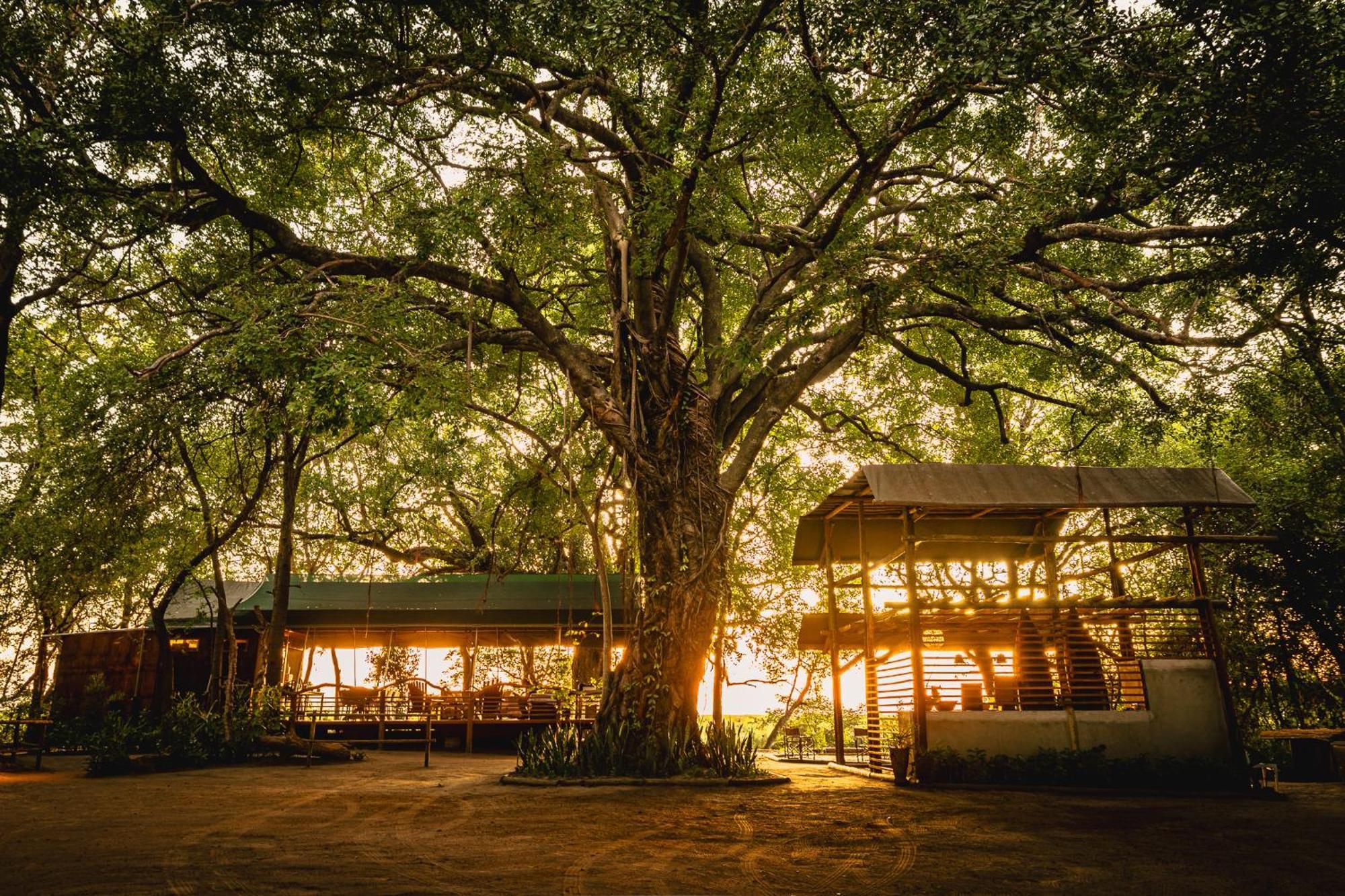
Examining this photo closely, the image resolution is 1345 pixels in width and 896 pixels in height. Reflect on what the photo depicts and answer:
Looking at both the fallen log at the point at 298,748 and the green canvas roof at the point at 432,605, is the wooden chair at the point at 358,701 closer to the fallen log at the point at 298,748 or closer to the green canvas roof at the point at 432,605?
the green canvas roof at the point at 432,605

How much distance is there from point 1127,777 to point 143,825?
860cm

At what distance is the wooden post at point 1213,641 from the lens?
809 centimetres

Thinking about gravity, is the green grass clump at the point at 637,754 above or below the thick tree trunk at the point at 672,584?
below

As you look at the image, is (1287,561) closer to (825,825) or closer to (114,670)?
(825,825)

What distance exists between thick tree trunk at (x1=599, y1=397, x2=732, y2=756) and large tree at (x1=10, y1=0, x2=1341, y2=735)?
0.04 m

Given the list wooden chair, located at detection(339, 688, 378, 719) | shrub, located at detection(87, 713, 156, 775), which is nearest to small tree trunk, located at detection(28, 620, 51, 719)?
wooden chair, located at detection(339, 688, 378, 719)

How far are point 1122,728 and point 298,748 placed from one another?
425 inches

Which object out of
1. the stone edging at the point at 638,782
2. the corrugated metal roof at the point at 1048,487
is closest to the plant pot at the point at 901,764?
the stone edging at the point at 638,782

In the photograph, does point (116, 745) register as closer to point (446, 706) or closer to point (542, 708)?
point (446, 706)

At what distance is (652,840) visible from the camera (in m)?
4.92

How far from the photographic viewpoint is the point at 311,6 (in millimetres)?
6992

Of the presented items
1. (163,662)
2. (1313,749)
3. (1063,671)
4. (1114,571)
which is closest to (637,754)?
(1063,671)

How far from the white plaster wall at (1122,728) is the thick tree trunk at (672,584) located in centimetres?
262

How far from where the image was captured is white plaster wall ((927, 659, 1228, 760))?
8141 millimetres
